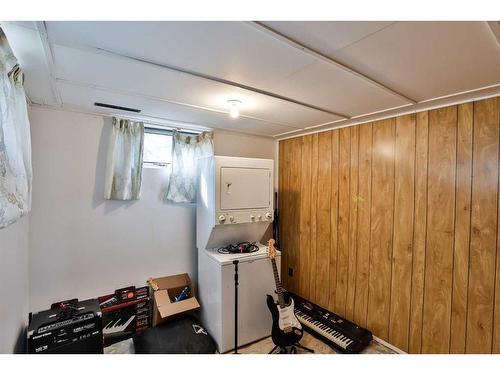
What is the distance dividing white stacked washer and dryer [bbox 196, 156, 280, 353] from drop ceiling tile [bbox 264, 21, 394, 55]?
55.5 inches

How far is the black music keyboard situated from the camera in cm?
204

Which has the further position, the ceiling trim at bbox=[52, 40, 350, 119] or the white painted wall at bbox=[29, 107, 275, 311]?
the white painted wall at bbox=[29, 107, 275, 311]

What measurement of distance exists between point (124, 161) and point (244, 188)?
1.19 m

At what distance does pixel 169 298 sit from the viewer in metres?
2.34

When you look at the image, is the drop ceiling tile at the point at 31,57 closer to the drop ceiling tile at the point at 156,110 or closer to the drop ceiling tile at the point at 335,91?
the drop ceiling tile at the point at 156,110

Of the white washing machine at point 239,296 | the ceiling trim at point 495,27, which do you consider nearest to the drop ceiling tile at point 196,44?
the ceiling trim at point 495,27

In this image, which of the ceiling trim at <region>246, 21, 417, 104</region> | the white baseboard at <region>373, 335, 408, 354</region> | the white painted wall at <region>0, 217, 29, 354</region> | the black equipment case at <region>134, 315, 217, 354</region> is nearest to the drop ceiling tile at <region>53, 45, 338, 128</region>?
the ceiling trim at <region>246, 21, 417, 104</region>

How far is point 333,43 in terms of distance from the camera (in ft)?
3.20

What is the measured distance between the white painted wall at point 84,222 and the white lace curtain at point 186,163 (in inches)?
5.9

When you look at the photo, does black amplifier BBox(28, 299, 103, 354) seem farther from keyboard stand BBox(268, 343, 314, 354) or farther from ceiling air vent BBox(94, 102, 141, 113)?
ceiling air vent BBox(94, 102, 141, 113)

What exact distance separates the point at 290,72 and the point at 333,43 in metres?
0.31

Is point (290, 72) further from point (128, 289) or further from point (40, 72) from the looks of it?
point (128, 289)
